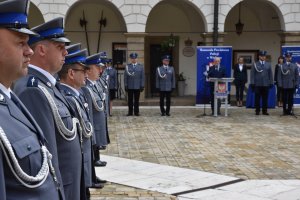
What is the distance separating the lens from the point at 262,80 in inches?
642

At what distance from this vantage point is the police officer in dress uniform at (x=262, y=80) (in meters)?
16.3

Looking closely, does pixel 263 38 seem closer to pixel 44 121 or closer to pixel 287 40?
pixel 287 40

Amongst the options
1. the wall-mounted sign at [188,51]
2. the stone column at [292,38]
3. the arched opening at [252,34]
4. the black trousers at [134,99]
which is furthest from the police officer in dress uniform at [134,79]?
the arched opening at [252,34]

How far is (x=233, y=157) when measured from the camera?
9375mm

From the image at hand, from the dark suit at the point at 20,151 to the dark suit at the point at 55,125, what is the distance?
0.67m

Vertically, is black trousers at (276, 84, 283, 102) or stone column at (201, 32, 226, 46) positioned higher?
stone column at (201, 32, 226, 46)

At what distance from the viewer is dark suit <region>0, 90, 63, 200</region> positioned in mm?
2150

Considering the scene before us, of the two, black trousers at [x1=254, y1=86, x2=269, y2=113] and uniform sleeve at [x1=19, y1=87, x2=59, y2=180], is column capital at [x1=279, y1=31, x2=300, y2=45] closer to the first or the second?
black trousers at [x1=254, y1=86, x2=269, y2=113]

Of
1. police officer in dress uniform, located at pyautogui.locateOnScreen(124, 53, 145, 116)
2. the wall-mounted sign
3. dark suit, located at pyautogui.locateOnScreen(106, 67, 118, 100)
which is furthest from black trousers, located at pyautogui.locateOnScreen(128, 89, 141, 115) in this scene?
the wall-mounted sign

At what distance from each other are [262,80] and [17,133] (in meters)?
14.7

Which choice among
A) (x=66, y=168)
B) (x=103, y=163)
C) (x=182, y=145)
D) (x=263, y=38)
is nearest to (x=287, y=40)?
(x=263, y=38)

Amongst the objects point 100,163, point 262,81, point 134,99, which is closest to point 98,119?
point 100,163

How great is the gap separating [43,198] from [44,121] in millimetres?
840

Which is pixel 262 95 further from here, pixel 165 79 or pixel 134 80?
pixel 134 80
